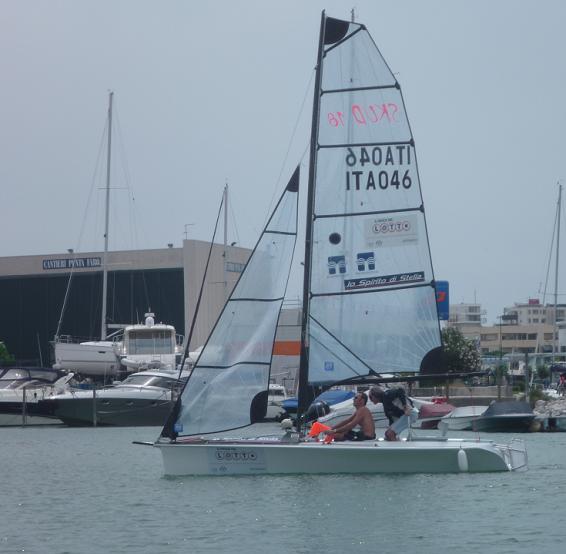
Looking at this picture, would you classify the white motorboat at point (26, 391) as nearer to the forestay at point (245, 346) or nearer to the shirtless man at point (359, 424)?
the forestay at point (245, 346)

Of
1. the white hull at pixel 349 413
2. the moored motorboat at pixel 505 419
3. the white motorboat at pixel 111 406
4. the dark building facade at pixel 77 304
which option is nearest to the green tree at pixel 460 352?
the dark building facade at pixel 77 304

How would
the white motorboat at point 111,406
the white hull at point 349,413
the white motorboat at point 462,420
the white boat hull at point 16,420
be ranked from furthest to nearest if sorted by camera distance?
1. the white boat hull at point 16,420
2. the white motorboat at point 111,406
3. the white motorboat at point 462,420
4. the white hull at point 349,413

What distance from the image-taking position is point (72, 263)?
7362 cm

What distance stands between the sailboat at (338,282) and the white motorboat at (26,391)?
22.4 metres

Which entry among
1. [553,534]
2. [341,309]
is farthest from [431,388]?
[553,534]

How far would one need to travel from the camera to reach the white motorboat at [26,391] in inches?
1705

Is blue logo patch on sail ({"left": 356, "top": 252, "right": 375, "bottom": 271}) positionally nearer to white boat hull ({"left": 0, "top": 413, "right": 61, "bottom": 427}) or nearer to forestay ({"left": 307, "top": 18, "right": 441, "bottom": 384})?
forestay ({"left": 307, "top": 18, "right": 441, "bottom": 384})

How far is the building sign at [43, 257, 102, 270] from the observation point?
73250 millimetres

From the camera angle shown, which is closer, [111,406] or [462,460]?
[462,460]

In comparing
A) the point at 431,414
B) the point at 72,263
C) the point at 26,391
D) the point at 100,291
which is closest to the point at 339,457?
the point at 431,414

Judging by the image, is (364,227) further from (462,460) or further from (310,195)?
(462,460)

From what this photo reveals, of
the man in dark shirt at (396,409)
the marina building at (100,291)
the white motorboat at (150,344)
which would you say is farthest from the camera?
the marina building at (100,291)

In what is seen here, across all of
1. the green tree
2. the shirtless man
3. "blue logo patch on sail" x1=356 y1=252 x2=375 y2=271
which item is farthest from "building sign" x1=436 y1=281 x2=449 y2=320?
the shirtless man

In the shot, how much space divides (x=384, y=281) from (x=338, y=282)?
0.85m
